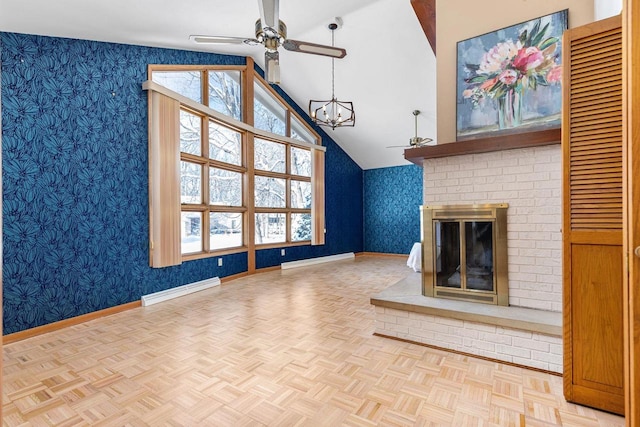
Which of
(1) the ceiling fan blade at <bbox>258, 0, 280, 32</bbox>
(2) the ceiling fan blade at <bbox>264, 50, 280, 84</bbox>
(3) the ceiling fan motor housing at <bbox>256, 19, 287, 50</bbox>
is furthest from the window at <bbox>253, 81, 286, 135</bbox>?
(1) the ceiling fan blade at <bbox>258, 0, 280, 32</bbox>

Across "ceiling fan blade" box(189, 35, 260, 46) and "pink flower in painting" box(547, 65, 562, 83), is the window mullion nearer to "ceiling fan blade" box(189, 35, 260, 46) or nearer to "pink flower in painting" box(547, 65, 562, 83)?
"ceiling fan blade" box(189, 35, 260, 46)

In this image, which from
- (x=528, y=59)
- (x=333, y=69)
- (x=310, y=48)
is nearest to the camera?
(x=528, y=59)

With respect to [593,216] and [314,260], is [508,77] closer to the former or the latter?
[593,216]

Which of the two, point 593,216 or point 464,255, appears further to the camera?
point 464,255

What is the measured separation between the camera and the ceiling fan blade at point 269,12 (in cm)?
271

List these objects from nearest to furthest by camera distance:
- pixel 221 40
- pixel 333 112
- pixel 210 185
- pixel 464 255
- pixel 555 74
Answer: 1. pixel 555 74
2. pixel 464 255
3. pixel 221 40
4. pixel 333 112
5. pixel 210 185

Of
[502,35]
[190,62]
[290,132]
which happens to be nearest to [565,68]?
[502,35]

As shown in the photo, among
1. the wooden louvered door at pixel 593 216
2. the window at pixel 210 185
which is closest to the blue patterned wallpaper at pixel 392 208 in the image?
the window at pixel 210 185

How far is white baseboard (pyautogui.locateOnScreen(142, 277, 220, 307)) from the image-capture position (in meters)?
4.22

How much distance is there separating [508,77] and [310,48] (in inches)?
71.2

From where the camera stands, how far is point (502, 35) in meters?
2.97

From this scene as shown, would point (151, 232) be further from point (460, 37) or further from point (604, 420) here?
point (604, 420)

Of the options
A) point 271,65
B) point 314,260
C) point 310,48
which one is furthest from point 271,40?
point 314,260

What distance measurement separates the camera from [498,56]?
9.74 ft
